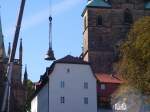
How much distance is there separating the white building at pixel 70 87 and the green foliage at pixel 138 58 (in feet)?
81.1

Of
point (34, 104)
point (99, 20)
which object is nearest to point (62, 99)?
point (34, 104)

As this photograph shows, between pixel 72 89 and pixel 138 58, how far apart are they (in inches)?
1101

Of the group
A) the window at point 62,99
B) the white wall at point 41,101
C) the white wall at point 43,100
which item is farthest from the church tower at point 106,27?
the window at point 62,99

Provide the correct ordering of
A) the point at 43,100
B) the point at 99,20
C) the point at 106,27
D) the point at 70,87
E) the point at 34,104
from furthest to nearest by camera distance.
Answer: the point at 106,27 → the point at 99,20 → the point at 34,104 → the point at 43,100 → the point at 70,87

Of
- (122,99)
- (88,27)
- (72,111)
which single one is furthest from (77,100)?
(88,27)

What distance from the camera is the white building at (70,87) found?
92.0 metres

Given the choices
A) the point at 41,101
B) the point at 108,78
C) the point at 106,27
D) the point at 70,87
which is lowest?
the point at 41,101

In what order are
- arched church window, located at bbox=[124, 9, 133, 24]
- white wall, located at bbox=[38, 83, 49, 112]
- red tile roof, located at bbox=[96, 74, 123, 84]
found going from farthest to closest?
arched church window, located at bbox=[124, 9, 133, 24] → red tile roof, located at bbox=[96, 74, 123, 84] → white wall, located at bbox=[38, 83, 49, 112]

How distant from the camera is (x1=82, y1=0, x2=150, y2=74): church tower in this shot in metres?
115

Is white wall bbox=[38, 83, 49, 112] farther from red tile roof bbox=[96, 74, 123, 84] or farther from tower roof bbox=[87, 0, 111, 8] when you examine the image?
tower roof bbox=[87, 0, 111, 8]

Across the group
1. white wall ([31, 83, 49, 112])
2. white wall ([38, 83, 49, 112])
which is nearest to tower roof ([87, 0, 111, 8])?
white wall ([31, 83, 49, 112])

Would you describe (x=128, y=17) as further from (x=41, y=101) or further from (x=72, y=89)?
(x=72, y=89)

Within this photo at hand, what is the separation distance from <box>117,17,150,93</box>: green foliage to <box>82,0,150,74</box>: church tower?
46.3 meters

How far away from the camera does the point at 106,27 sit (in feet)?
382
